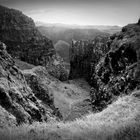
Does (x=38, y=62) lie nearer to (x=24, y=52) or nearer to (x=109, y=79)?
(x=24, y=52)

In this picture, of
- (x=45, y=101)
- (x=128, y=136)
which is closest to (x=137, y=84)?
(x=128, y=136)

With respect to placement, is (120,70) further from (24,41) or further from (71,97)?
(24,41)

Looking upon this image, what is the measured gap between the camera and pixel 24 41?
353ft

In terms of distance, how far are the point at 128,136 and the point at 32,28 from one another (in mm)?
114806

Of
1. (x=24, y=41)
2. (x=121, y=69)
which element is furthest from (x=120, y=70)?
(x=24, y=41)

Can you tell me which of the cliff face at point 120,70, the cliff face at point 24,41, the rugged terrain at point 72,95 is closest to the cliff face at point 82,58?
the rugged terrain at point 72,95

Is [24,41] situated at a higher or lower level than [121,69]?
higher

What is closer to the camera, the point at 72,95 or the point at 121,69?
the point at 121,69

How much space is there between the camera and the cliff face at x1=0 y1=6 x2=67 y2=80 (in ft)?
340

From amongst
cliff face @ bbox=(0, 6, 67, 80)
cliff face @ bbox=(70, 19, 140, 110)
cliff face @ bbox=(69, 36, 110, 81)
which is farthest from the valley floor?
cliff face @ bbox=(70, 19, 140, 110)

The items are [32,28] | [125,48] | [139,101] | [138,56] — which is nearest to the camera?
[139,101]

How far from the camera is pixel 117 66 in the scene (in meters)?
28.1

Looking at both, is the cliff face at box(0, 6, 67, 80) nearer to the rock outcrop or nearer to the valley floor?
the valley floor

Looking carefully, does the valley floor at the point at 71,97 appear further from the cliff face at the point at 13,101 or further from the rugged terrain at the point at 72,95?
the cliff face at the point at 13,101
